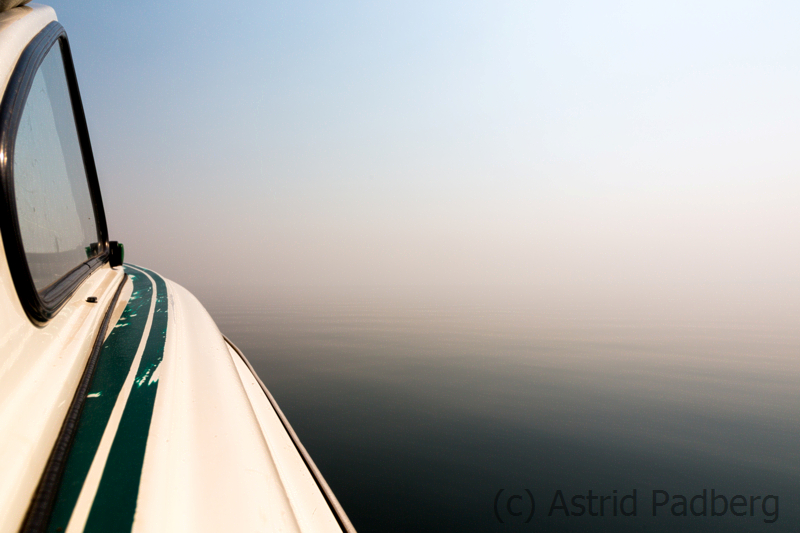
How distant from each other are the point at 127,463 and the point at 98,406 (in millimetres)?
299

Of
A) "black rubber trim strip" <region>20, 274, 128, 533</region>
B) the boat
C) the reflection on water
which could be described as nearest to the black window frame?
the boat

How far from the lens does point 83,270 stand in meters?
1.85

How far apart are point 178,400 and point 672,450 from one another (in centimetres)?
512

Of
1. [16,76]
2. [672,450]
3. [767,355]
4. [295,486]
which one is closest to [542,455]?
[672,450]

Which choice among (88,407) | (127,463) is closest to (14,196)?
(88,407)

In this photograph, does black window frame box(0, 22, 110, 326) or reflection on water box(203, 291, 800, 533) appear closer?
black window frame box(0, 22, 110, 326)

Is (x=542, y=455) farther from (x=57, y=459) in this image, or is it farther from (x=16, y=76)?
(x=16, y=76)

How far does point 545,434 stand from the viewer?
4.46 m

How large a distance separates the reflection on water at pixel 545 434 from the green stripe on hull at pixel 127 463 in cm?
239

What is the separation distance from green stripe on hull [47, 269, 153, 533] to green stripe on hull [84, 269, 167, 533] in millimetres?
36

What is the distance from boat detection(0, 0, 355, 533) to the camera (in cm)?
68

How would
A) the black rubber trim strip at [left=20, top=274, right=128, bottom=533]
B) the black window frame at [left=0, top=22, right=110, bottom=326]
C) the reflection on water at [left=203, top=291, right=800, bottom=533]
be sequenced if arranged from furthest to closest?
the reflection on water at [left=203, top=291, right=800, bottom=533] → the black window frame at [left=0, top=22, right=110, bottom=326] → the black rubber trim strip at [left=20, top=274, right=128, bottom=533]

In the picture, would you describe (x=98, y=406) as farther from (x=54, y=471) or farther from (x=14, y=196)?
(x=14, y=196)

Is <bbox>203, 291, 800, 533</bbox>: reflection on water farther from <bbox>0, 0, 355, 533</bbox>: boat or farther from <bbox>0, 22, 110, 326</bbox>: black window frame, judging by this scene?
<bbox>0, 22, 110, 326</bbox>: black window frame
